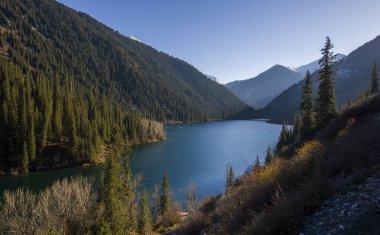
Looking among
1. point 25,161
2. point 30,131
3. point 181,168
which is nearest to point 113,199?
point 181,168

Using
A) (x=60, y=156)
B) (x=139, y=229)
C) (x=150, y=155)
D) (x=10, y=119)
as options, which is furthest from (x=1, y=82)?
(x=139, y=229)

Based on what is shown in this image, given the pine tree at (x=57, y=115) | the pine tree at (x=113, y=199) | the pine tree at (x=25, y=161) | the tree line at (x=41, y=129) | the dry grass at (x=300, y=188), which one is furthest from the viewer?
the pine tree at (x=57, y=115)

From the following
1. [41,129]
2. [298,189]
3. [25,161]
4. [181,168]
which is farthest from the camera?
[41,129]

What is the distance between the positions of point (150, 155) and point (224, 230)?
9701 cm

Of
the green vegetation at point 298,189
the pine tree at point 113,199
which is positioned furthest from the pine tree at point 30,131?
the green vegetation at point 298,189

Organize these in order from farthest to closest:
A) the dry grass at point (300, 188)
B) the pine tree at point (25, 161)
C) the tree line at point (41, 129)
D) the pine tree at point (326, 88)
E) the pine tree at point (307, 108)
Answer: the tree line at point (41, 129) < the pine tree at point (25, 161) < the pine tree at point (307, 108) < the pine tree at point (326, 88) < the dry grass at point (300, 188)

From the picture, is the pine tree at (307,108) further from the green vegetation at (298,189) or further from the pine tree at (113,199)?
the green vegetation at (298,189)

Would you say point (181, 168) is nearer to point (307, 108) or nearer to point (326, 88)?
point (307, 108)

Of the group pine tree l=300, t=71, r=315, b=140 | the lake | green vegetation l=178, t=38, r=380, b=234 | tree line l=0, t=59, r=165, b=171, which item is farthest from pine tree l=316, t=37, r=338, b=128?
tree line l=0, t=59, r=165, b=171

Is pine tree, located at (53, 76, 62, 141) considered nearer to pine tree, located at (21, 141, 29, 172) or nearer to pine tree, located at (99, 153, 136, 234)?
pine tree, located at (21, 141, 29, 172)

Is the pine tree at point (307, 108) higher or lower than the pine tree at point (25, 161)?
higher

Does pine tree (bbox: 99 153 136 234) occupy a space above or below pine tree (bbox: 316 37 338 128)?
below

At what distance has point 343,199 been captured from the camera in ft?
26.2

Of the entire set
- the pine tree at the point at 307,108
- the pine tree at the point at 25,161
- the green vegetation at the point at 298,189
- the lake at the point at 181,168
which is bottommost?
the lake at the point at 181,168
